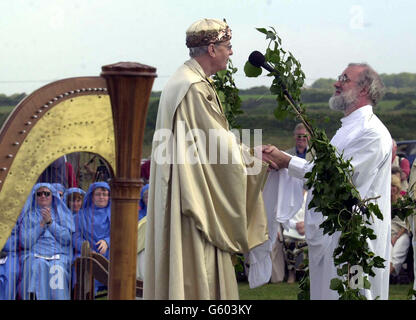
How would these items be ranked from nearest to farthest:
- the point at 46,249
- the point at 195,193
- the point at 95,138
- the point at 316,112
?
the point at 95,138
the point at 195,193
the point at 46,249
the point at 316,112

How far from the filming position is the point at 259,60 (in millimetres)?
6441

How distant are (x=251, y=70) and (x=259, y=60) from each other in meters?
0.13

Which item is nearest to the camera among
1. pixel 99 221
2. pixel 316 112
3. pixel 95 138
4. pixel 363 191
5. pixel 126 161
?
pixel 126 161

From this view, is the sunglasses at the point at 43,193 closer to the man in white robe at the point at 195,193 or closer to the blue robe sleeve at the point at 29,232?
the blue robe sleeve at the point at 29,232

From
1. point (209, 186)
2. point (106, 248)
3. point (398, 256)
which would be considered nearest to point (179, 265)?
point (209, 186)

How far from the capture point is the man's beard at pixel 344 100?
709cm

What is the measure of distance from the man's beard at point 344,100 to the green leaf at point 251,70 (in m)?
0.72

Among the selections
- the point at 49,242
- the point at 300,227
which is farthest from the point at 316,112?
the point at 49,242

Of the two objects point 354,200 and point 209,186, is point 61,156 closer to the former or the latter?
point 209,186

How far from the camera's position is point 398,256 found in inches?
450

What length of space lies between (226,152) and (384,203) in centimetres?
126

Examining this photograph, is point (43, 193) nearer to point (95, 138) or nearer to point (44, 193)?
point (44, 193)
